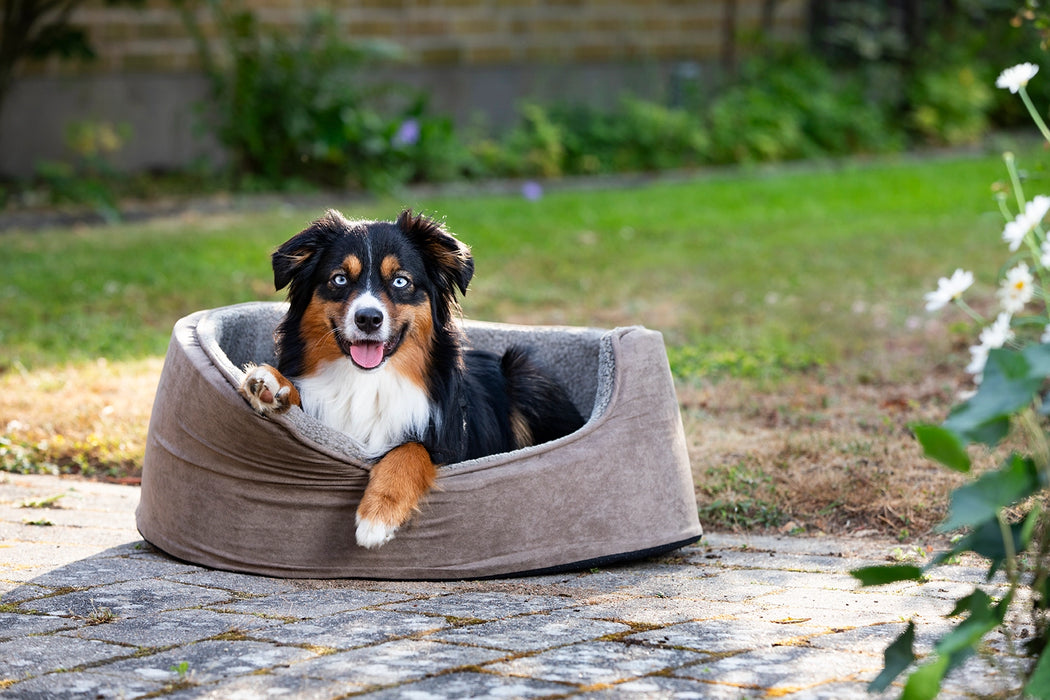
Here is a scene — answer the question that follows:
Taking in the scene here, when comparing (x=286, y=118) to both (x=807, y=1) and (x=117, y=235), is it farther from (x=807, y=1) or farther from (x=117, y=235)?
(x=807, y=1)

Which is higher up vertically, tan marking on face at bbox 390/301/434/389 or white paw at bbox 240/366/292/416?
tan marking on face at bbox 390/301/434/389

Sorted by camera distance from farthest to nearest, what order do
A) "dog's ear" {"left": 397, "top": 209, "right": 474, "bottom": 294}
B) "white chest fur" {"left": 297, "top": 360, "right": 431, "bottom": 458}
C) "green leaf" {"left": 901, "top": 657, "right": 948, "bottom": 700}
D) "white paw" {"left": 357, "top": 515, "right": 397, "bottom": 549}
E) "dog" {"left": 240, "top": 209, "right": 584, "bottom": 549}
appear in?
"dog's ear" {"left": 397, "top": 209, "right": 474, "bottom": 294}, "white chest fur" {"left": 297, "top": 360, "right": 431, "bottom": 458}, "dog" {"left": 240, "top": 209, "right": 584, "bottom": 549}, "white paw" {"left": 357, "top": 515, "right": 397, "bottom": 549}, "green leaf" {"left": 901, "top": 657, "right": 948, "bottom": 700}

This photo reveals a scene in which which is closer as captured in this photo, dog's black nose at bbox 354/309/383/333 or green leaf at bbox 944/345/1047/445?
green leaf at bbox 944/345/1047/445

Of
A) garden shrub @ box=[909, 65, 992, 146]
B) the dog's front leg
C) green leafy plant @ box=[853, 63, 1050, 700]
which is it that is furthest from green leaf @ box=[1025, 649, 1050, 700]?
garden shrub @ box=[909, 65, 992, 146]

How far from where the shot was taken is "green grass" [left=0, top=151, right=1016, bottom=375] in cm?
710

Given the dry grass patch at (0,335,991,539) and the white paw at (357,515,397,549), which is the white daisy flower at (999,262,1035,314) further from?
the white paw at (357,515,397,549)

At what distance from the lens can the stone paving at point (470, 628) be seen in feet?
8.95

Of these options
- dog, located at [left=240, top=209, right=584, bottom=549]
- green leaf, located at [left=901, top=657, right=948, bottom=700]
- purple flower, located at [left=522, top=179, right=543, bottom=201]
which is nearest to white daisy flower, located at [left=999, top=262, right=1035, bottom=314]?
green leaf, located at [left=901, top=657, right=948, bottom=700]

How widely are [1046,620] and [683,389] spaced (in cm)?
352

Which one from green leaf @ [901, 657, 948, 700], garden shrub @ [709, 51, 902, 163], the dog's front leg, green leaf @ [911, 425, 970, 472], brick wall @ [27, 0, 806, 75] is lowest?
green leaf @ [901, 657, 948, 700]

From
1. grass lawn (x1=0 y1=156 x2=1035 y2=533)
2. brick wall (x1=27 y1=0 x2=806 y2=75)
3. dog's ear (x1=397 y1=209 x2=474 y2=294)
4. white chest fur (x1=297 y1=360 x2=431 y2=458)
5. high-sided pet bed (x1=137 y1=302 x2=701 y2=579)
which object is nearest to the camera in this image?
high-sided pet bed (x1=137 y1=302 x2=701 y2=579)

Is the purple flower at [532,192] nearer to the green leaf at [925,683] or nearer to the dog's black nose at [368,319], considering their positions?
the dog's black nose at [368,319]

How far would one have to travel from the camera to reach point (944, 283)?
312 cm

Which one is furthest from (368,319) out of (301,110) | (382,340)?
(301,110)
